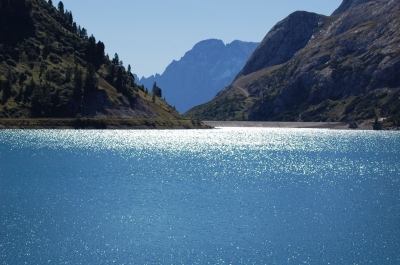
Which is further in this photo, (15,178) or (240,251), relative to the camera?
(15,178)

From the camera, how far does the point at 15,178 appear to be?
84.1 m

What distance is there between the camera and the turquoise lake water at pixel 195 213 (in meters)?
44.3

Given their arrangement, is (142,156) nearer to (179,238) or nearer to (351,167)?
(351,167)

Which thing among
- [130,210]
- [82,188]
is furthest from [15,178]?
[130,210]

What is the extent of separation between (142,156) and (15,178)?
5251 cm

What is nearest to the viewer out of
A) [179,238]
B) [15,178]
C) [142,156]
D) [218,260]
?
[218,260]

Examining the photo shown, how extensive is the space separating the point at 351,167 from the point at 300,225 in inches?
2562

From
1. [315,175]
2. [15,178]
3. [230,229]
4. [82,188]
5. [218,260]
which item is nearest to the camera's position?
[218,260]

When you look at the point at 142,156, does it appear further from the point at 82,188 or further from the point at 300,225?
the point at 300,225

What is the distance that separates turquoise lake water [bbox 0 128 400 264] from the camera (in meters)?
44.3

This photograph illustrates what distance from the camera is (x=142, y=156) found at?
13375 centimetres

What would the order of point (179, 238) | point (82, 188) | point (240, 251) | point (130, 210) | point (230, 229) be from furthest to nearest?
point (82, 188)
point (130, 210)
point (230, 229)
point (179, 238)
point (240, 251)

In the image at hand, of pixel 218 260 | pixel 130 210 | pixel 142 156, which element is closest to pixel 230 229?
pixel 218 260

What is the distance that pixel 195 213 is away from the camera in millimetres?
60312
